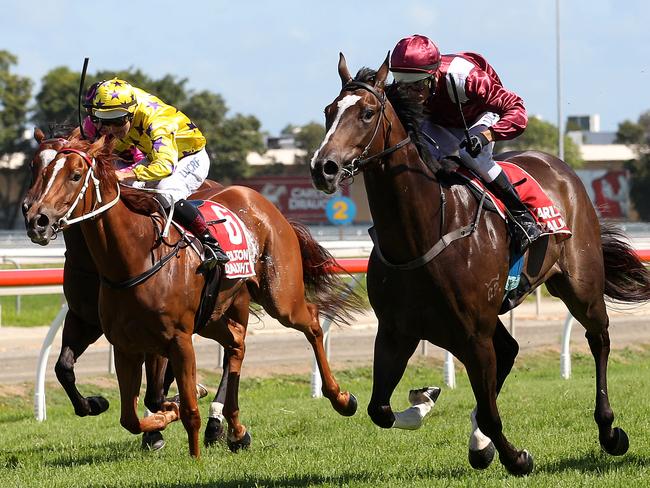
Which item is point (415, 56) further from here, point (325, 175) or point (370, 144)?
point (325, 175)

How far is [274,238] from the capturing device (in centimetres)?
734

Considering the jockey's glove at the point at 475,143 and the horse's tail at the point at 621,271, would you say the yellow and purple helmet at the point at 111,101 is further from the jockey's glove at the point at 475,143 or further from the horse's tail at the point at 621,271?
the horse's tail at the point at 621,271

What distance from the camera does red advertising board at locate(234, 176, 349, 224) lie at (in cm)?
5941

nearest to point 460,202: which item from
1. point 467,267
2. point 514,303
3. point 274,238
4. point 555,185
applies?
point 467,267

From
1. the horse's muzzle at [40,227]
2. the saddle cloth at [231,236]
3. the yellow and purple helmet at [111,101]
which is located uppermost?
the yellow and purple helmet at [111,101]

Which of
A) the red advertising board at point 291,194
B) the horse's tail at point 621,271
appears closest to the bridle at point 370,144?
the horse's tail at point 621,271

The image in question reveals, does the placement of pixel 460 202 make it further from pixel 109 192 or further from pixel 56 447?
pixel 56 447

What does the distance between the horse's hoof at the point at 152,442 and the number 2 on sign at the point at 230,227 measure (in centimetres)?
117

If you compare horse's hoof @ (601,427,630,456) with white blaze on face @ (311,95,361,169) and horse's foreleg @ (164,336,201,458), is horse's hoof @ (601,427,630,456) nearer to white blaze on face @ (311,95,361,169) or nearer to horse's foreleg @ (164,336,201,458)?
horse's foreleg @ (164,336,201,458)

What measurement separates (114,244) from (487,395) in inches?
76.6

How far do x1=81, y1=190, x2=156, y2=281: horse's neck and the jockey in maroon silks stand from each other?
1522 mm

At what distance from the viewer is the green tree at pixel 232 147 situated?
2156 inches

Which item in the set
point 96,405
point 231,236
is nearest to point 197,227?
point 231,236

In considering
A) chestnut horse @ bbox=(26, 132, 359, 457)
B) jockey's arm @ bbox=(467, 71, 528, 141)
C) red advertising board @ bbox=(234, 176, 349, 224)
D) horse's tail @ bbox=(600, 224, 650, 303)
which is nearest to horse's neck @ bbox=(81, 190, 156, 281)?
chestnut horse @ bbox=(26, 132, 359, 457)
